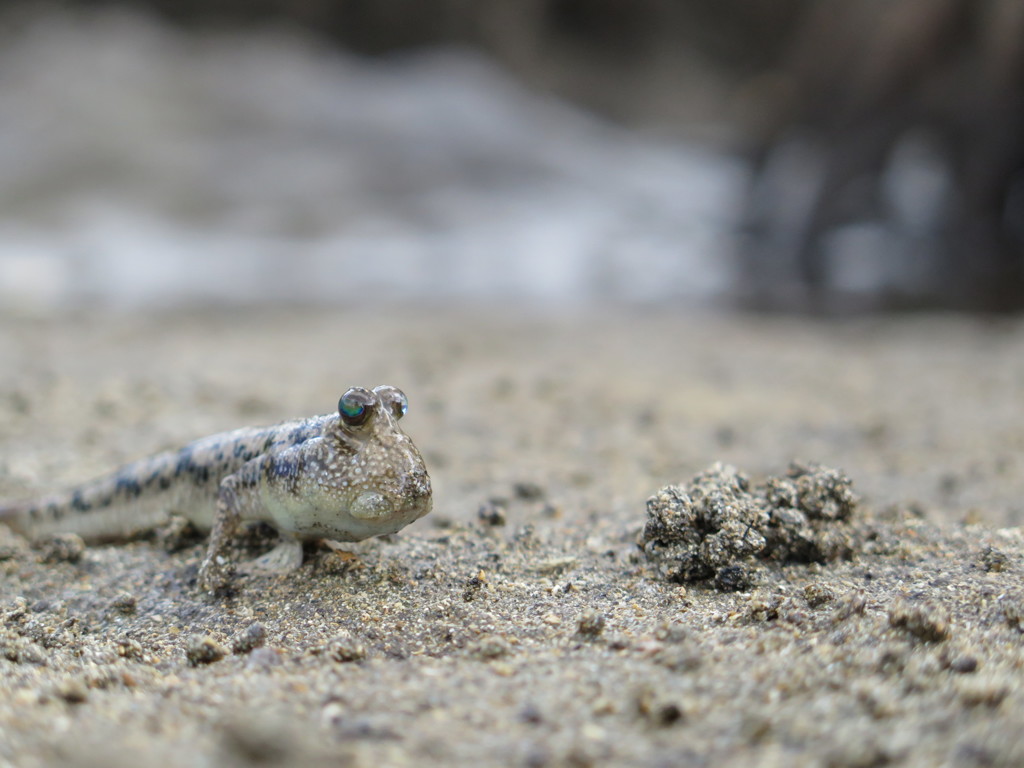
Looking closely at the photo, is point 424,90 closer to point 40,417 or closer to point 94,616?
point 40,417

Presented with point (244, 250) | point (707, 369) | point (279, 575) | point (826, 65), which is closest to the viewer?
point (279, 575)

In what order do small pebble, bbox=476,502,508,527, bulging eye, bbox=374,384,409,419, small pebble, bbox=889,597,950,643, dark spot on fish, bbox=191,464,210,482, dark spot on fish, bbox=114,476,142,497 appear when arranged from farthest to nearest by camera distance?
small pebble, bbox=476,502,508,527
dark spot on fish, bbox=114,476,142,497
dark spot on fish, bbox=191,464,210,482
bulging eye, bbox=374,384,409,419
small pebble, bbox=889,597,950,643

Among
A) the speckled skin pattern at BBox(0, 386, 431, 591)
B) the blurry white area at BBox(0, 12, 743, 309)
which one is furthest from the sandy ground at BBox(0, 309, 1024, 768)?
the blurry white area at BBox(0, 12, 743, 309)

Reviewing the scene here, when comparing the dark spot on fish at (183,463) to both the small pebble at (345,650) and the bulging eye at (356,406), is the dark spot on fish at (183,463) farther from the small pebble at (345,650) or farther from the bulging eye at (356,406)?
the small pebble at (345,650)

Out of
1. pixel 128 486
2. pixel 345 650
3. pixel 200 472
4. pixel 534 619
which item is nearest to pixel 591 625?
pixel 534 619

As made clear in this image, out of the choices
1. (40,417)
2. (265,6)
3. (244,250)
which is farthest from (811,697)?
(265,6)

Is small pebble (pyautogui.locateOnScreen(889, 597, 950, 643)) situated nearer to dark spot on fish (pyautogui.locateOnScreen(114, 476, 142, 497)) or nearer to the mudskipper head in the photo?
the mudskipper head

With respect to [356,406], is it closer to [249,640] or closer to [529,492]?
[249,640]
